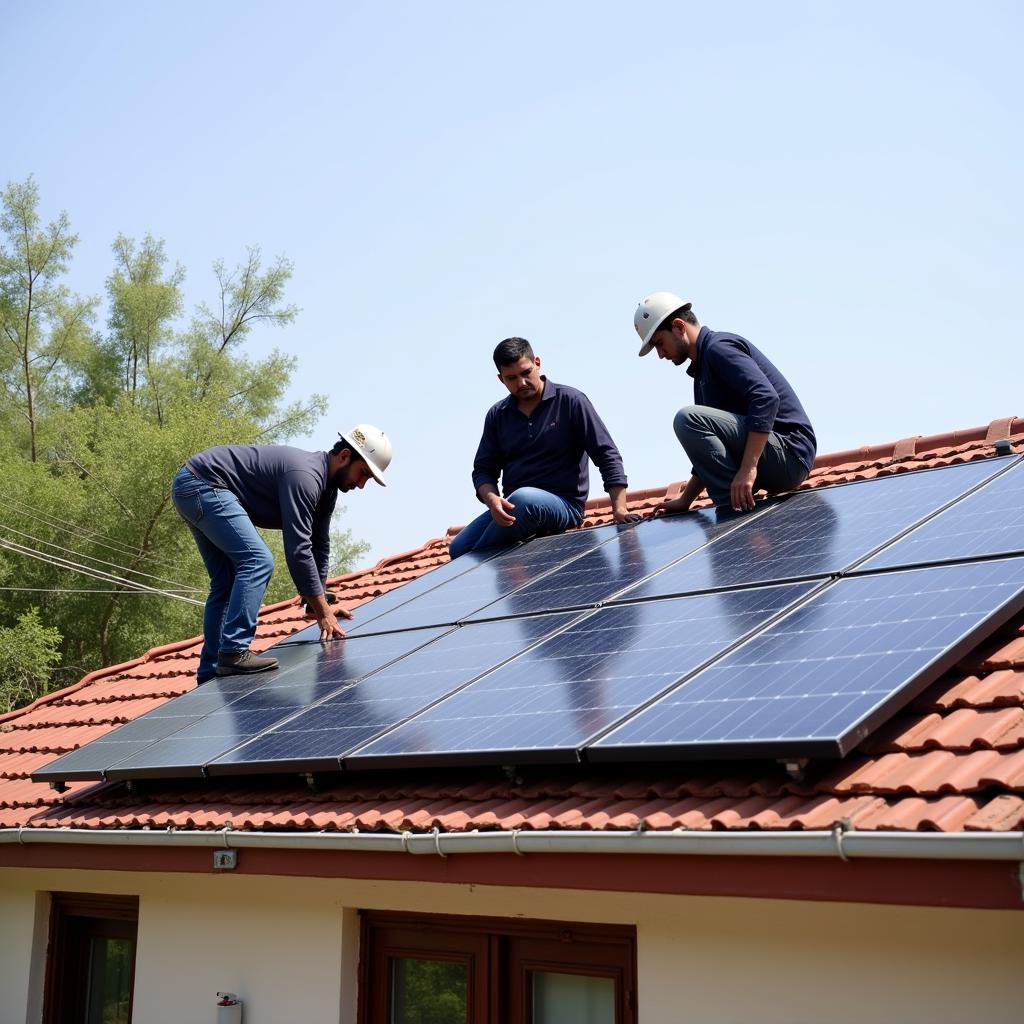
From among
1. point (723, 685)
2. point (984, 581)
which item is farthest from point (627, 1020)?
point (984, 581)

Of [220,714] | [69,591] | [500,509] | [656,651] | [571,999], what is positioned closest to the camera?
[571,999]

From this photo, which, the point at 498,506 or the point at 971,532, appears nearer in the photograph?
the point at 971,532

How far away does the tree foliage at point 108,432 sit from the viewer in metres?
31.2

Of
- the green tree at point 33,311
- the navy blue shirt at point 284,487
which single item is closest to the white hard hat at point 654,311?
the navy blue shirt at point 284,487

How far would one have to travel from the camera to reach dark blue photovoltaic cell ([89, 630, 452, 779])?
7070 millimetres

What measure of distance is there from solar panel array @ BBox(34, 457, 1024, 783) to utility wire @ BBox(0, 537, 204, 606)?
2289 centimetres

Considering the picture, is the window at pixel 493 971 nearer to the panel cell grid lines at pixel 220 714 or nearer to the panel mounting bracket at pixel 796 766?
the panel mounting bracket at pixel 796 766

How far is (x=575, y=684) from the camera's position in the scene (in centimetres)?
575

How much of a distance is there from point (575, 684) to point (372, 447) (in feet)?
Result: 11.8

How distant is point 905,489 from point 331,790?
365 cm

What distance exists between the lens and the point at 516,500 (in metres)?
9.77

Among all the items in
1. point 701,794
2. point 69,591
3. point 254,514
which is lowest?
point 701,794

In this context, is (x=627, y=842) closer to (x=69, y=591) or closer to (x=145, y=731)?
(x=145, y=731)

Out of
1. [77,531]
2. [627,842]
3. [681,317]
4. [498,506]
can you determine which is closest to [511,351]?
[498,506]
